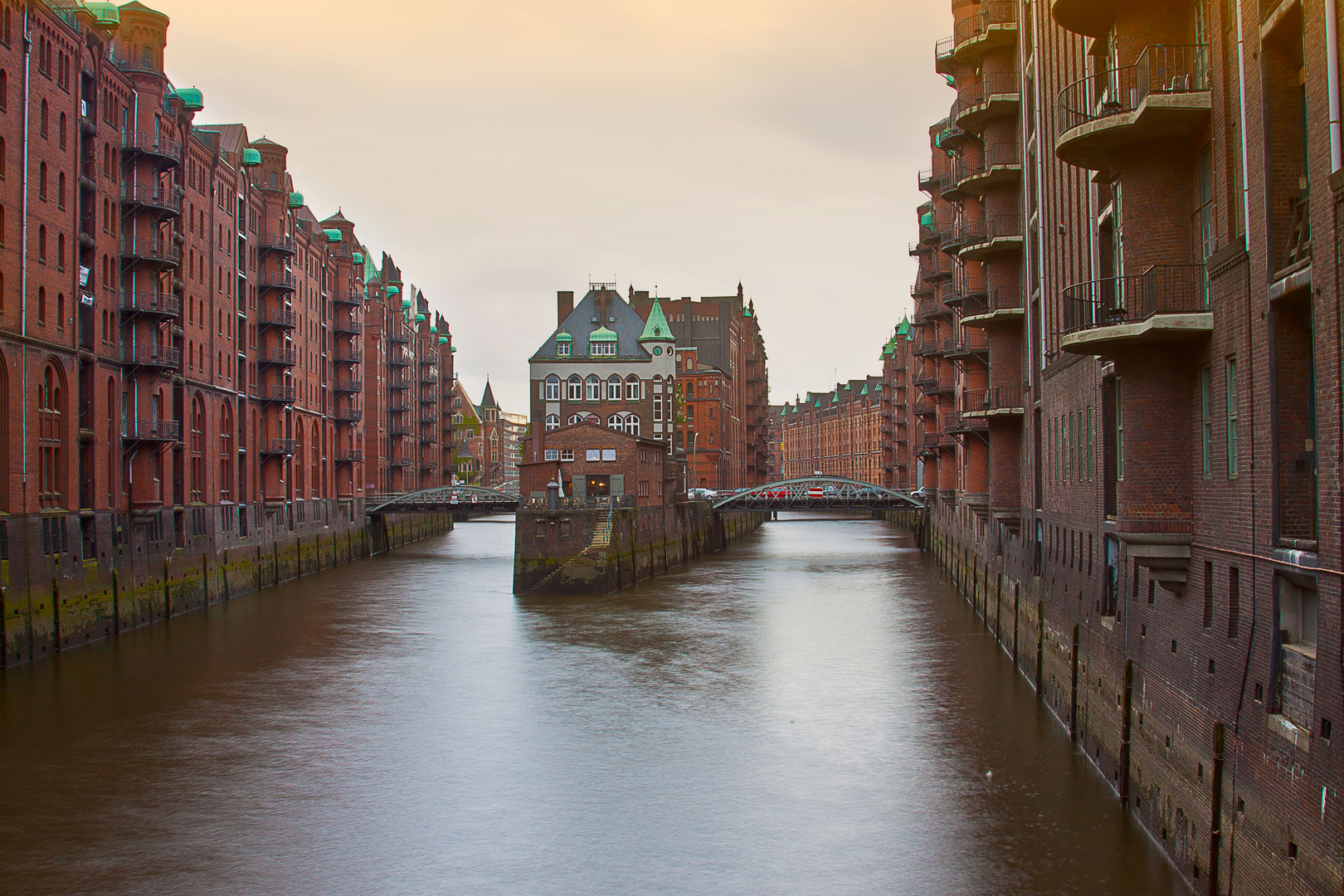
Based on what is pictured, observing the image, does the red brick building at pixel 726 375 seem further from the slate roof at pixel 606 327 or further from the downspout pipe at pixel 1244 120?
the downspout pipe at pixel 1244 120

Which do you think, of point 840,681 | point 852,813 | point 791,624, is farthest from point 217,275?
point 852,813

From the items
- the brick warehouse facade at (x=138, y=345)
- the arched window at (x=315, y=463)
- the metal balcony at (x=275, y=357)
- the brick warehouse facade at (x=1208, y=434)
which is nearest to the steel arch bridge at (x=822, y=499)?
the arched window at (x=315, y=463)

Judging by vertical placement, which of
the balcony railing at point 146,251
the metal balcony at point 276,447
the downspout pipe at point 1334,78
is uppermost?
the balcony railing at point 146,251

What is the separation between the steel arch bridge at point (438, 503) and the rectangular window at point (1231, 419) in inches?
2374

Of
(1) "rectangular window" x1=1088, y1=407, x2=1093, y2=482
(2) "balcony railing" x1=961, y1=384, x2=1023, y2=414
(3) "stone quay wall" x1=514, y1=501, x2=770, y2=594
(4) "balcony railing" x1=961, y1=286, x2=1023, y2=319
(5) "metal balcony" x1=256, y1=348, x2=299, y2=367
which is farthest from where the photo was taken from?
(5) "metal balcony" x1=256, y1=348, x2=299, y2=367

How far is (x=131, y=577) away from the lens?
38.0 meters

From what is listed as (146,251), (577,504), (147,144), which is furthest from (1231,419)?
(577,504)

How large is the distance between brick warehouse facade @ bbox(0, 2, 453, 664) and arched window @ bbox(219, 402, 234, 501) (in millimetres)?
96

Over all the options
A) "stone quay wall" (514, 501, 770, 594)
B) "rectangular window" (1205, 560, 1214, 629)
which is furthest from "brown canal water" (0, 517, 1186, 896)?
"stone quay wall" (514, 501, 770, 594)

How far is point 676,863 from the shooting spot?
16.5 m

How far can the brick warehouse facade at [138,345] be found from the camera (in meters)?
31.6

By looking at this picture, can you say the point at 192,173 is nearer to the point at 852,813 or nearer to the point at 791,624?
the point at 791,624

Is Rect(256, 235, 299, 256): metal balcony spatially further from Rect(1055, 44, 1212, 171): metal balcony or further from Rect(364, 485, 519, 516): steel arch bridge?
Rect(1055, 44, 1212, 171): metal balcony

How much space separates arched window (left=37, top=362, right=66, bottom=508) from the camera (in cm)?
3291
